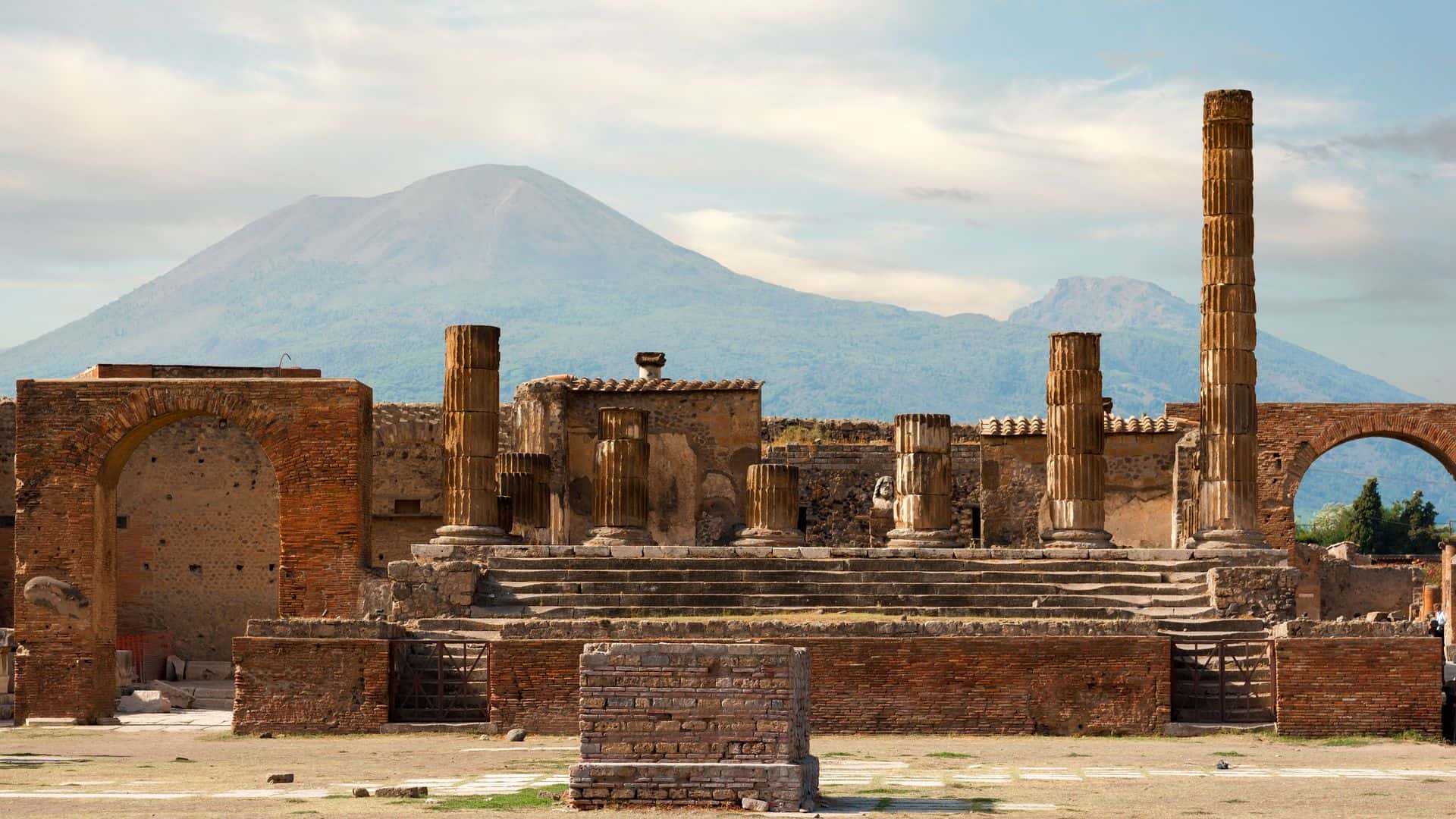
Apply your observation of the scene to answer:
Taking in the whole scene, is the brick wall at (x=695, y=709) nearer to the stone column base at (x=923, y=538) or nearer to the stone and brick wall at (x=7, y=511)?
the stone column base at (x=923, y=538)

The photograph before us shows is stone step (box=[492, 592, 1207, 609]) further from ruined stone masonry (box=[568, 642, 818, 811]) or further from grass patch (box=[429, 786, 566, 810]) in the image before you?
ruined stone masonry (box=[568, 642, 818, 811])

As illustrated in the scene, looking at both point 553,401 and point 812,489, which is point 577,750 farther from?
point 812,489

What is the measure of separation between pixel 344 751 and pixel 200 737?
10.3 ft

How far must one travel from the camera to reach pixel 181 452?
32688 millimetres

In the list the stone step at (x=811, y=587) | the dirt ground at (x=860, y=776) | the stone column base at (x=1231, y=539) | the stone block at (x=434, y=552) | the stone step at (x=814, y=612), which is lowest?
the dirt ground at (x=860, y=776)

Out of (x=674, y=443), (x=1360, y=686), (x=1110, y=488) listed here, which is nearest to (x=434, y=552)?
(x=674, y=443)

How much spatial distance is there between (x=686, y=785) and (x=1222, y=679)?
28.6 ft

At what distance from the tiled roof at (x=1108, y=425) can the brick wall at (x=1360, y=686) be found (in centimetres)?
1375

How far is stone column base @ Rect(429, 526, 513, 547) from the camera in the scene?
82.4 feet

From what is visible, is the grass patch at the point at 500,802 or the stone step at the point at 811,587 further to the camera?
the stone step at the point at 811,587

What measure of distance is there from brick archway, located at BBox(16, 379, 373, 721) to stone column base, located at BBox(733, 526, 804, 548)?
5.08m

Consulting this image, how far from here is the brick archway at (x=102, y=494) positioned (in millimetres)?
24875

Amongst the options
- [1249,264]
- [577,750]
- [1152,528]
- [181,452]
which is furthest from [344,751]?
[1152,528]

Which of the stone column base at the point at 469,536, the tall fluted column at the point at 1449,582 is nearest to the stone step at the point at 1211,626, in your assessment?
the stone column base at the point at 469,536
